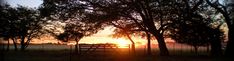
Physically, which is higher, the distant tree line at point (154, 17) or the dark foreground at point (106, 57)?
the distant tree line at point (154, 17)

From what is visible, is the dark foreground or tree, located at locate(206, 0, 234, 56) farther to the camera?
tree, located at locate(206, 0, 234, 56)

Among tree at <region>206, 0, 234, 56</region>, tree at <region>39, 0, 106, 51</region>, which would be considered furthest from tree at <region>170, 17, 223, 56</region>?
tree at <region>39, 0, 106, 51</region>

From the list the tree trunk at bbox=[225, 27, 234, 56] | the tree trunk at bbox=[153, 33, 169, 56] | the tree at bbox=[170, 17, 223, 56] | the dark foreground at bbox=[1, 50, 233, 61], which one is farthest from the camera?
the tree trunk at bbox=[153, 33, 169, 56]

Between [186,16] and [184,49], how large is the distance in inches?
614

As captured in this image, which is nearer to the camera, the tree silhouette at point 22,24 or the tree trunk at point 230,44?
the tree trunk at point 230,44

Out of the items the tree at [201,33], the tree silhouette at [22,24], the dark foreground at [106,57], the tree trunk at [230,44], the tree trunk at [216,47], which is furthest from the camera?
the tree silhouette at [22,24]

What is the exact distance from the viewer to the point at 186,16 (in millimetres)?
42344

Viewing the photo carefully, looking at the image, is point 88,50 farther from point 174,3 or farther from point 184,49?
point 184,49

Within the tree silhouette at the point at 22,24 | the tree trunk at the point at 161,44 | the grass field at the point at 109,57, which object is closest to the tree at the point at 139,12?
the tree trunk at the point at 161,44

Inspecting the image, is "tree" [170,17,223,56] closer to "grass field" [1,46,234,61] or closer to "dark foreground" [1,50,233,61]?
"grass field" [1,46,234,61]

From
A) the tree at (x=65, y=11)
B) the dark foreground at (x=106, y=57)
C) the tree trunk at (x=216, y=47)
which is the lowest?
the dark foreground at (x=106, y=57)

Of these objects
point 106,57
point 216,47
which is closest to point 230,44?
point 216,47

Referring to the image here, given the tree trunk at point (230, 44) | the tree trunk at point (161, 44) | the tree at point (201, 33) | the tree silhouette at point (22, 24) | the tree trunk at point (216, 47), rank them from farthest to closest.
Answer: the tree silhouette at point (22, 24)
the tree trunk at point (161, 44)
the tree trunk at point (216, 47)
the tree at point (201, 33)
the tree trunk at point (230, 44)

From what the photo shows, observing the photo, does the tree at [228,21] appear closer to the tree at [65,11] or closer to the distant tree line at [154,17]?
the distant tree line at [154,17]
